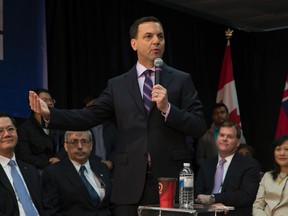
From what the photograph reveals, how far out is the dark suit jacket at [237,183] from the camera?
411 cm

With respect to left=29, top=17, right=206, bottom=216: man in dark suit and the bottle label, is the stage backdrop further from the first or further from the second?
the bottle label

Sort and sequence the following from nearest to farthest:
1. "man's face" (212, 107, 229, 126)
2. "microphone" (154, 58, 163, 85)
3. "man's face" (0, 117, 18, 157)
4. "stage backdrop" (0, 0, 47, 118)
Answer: "microphone" (154, 58, 163, 85) < "man's face" (0, 117, 18, 157) < "stage backdrop" (0, 0, 47, 118) < "man's face" (212, 107, 229, 126)

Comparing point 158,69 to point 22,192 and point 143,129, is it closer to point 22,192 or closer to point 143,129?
point 143,129

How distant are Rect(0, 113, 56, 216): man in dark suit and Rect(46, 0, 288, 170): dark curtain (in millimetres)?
1957

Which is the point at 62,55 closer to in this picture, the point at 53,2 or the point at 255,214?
the point at 53,2

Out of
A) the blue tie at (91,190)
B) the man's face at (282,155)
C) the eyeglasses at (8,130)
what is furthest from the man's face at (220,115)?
the eyeglasses at (8,130)

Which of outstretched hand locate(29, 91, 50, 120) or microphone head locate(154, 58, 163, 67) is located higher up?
microphone head locate(154, 58, 163, 67)

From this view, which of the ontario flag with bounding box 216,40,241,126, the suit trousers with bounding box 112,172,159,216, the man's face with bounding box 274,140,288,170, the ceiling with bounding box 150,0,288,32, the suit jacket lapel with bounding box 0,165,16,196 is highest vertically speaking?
the ceiling with bounding box 150,0,288,32

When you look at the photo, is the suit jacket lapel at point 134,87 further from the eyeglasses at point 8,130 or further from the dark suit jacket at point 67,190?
the dark suit jacket at point 67,190

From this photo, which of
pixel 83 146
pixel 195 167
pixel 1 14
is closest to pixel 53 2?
pixel 1 14

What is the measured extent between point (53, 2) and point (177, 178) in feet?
13.1

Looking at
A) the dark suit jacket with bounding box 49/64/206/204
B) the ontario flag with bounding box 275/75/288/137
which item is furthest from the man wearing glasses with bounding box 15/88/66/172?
the ontario flag with bounding box 275/75/288/137

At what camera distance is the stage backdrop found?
5.04 m

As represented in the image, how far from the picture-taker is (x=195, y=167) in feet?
22.1
